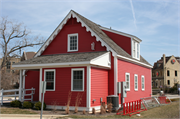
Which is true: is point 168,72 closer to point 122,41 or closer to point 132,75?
point 132,75

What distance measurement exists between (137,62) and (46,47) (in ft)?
30.0

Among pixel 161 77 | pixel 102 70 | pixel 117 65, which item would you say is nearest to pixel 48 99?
pixel 102 70

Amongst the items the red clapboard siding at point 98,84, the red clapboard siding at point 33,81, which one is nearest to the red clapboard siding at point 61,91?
the red clapboard siding at point 98,84

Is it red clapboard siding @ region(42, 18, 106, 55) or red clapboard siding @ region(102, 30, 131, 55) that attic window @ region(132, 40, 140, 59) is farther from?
red clapboard siding @ region(42, 18, 106, 55)

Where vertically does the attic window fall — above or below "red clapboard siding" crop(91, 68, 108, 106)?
above

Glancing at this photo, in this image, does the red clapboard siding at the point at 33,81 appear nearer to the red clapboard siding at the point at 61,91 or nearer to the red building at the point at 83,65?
the red building at the point at 83,65

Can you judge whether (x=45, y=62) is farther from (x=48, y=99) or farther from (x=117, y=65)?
(x=117, y=65)

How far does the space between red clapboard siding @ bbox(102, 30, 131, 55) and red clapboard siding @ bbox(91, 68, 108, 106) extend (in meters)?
4.70

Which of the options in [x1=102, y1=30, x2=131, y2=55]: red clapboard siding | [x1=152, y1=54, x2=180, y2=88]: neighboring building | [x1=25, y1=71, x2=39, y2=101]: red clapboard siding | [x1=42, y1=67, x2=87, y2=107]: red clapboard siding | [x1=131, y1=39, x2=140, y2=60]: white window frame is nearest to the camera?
[x1=42, y1=67, x2=87, y2=107]: red clapboard siding

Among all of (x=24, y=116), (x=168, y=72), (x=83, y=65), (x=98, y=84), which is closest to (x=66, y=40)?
(x=83, y=65)

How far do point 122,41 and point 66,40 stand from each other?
5633 mm

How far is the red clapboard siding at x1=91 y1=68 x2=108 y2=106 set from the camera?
14.7 meters

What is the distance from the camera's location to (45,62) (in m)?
15.6

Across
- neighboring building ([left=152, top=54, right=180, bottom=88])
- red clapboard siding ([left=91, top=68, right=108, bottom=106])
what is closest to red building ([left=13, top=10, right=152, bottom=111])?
red clapboard siding ([left=91, top=68, right=108, bottom=106])
